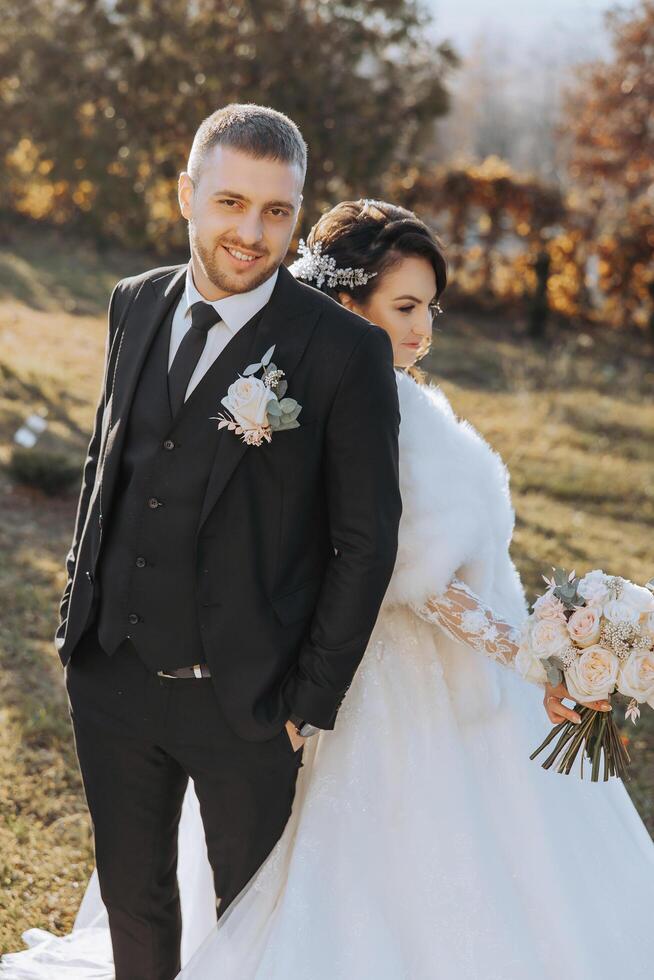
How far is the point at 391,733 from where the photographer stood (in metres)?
2.79

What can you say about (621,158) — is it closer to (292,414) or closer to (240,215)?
(240,215)

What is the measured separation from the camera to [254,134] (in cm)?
231

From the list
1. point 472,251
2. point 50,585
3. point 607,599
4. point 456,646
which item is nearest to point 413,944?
point 456,646

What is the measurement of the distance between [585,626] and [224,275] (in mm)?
1158

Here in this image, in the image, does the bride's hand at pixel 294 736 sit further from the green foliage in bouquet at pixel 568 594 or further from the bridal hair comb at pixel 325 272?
the bridal hair comb at pixel 325 272

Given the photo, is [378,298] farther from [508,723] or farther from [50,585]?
[50,585]

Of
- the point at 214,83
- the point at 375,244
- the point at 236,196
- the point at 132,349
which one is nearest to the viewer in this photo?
the point at 236,196

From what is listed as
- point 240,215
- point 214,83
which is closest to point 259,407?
point 240,215

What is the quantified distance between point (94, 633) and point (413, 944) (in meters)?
1.14

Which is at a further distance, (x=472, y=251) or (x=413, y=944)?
(x=472, y=251)

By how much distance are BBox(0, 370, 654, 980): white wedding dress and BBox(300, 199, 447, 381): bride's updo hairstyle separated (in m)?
0.34

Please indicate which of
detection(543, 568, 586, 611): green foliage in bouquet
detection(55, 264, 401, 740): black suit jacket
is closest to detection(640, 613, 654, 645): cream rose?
detection(543, 568, 586, 611): green foliage in bouquet

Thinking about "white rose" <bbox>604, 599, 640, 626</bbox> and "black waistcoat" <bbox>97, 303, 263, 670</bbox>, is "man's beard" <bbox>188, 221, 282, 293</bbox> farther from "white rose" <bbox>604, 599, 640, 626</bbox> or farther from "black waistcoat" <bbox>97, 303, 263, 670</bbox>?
"white rose" <bbox>604, 599, 640, 626</bbox>

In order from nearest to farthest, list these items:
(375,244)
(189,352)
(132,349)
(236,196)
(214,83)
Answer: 1. (236,196)
2. (189,352)
3. (132,349)
4. (375,244)
5. (214,83)
